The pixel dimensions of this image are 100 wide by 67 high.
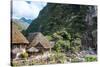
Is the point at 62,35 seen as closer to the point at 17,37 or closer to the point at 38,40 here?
the point at 38,40

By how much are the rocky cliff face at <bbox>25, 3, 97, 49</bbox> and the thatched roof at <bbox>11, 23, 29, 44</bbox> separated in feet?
0.24

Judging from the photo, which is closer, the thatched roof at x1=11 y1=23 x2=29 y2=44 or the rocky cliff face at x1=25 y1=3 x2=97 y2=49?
the thatched roof at x1=11 y1=23 x2=29 y2=44

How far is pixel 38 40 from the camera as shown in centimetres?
231

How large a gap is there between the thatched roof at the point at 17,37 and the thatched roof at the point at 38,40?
63 millimetres

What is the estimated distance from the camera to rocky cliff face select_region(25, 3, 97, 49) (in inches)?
91.4

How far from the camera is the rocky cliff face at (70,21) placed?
7.62 ft

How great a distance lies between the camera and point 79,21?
2449 mm

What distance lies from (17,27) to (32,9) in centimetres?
27

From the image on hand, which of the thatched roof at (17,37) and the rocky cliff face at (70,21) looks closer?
the thatched roof at (17,37)

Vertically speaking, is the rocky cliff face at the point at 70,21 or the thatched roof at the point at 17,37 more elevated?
the rocky cliff face at the point at 70,21

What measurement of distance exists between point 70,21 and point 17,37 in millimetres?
673

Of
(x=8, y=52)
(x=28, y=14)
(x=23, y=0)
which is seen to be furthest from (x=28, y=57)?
(x=23, y=0)

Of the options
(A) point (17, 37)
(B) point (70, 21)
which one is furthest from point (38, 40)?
(B) point (70, 21)

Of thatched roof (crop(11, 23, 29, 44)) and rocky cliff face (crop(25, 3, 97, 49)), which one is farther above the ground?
rocky cliff face (crop(25, 3, 97, 49))
